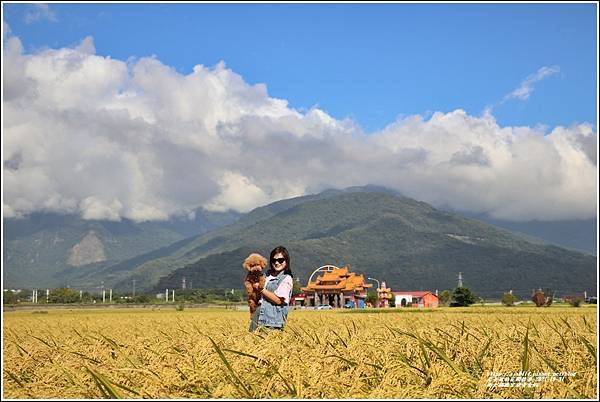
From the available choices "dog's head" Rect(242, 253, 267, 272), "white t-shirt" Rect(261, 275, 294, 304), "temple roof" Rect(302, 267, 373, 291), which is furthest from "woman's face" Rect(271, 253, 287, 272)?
"temple roof" Rect(302, 267, 373, 291)

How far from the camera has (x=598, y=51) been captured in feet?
15.8

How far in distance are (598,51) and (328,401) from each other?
329cm

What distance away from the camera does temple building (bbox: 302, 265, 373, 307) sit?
8350 centimetres

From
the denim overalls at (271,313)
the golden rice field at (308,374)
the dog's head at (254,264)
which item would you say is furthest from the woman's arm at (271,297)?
the golden rice field at (308,374)

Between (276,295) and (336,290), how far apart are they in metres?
76.9

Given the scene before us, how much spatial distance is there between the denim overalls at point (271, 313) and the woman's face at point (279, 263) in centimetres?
9

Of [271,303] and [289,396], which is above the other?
[271,303]

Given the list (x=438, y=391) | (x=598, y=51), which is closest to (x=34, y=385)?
(x=438, y=391)

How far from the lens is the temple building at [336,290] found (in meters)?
83.5

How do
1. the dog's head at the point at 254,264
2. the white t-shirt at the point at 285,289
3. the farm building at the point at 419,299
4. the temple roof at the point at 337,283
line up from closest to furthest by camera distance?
the dog's head at the point at 254,264, the white t-shirt at the point at 285,289, the temple roof at the point at 337,283, the farm building at the point at 419,299

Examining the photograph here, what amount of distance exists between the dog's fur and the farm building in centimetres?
9025

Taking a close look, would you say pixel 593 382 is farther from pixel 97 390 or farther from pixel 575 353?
pixel 97 390

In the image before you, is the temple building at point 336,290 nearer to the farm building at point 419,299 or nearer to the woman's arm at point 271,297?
the farm building at point 419,299

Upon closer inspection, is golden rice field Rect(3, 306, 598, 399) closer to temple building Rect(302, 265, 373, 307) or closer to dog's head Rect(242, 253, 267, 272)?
dog's head Rect(242, 253, 267, 272)
